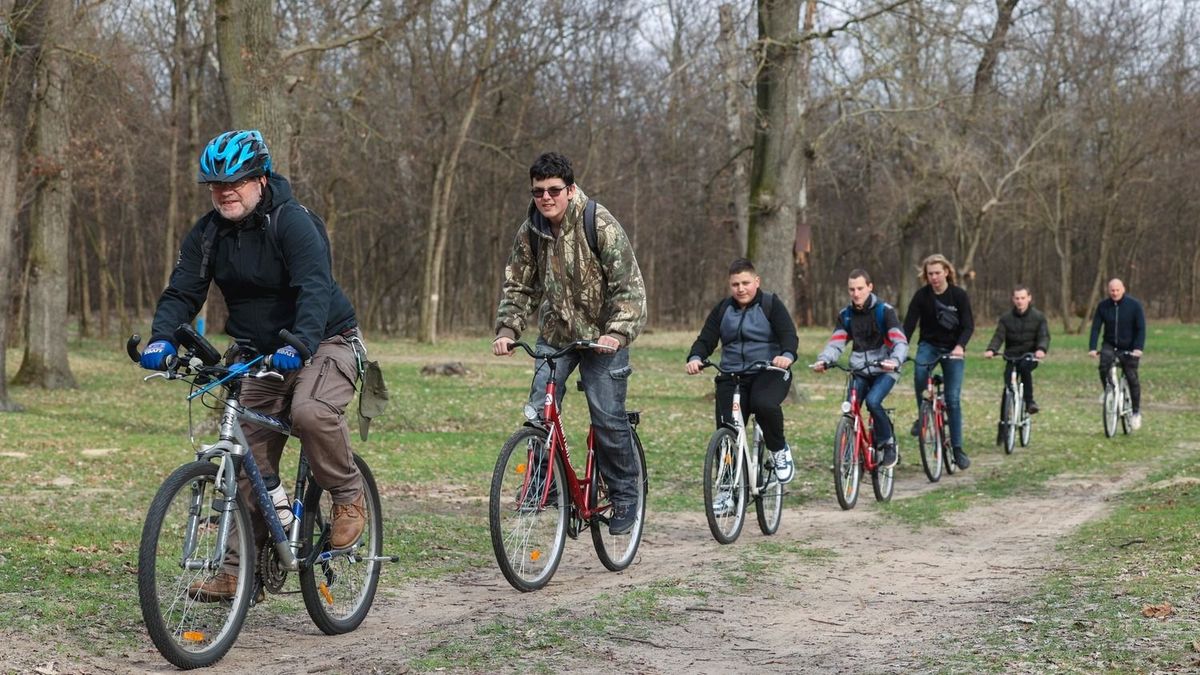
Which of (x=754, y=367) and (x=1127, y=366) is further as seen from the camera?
(x=1127, y=366)

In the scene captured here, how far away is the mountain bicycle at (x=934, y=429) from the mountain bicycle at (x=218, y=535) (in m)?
8.60

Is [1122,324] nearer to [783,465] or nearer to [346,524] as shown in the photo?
[783,465]

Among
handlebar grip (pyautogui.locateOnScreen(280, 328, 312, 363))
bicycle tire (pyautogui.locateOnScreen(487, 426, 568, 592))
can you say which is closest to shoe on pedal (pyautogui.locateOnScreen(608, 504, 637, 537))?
bicycle tire (pyautogui.locateOnScreen(487, 426, 568, 592))

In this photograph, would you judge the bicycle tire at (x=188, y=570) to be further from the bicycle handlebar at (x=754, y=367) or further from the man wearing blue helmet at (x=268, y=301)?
the bicycle handlebar at (x=754, y=367)

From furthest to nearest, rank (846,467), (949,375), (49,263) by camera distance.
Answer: (49,263)
(949,375)
(846,467)

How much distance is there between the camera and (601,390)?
7559 mm

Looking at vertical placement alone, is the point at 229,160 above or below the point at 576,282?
above

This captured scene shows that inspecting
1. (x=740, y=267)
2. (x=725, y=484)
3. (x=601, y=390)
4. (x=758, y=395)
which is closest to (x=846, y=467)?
(x=758, y=395)

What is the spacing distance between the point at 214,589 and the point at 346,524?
73 centimetres

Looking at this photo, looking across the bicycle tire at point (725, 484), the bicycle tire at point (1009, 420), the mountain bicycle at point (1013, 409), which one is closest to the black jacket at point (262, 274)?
the bicycle tire at point (725, 484)

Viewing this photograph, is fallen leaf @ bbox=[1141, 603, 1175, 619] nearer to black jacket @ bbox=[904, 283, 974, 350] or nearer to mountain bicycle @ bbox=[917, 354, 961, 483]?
mountain bicycle @ bbox=[917, 354, 961, 483]

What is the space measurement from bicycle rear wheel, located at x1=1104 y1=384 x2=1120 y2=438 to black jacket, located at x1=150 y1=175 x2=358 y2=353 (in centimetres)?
1417

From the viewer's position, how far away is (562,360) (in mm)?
7543

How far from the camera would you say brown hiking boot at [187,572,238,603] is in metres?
5.42
